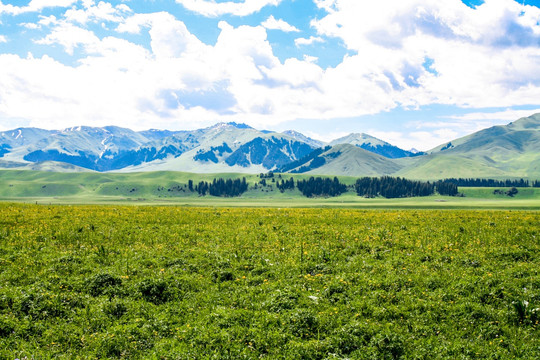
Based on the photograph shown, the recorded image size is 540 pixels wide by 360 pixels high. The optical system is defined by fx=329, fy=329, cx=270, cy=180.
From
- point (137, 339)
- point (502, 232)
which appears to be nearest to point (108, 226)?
point (137, 339)

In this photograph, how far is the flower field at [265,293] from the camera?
37.7 feet

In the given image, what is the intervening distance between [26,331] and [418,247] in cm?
2124

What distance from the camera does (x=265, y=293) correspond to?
50.2ft

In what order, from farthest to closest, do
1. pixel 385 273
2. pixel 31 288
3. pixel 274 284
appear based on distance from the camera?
pixel 385 273 < pixel 274 284 < pixel 31 288

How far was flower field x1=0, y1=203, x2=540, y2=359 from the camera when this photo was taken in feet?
37.7

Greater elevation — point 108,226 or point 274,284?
point 108,226

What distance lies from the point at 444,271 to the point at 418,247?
419 cm

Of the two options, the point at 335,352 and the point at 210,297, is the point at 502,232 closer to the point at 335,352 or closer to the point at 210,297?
the point at 335,352

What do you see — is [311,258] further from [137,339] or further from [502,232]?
[502,232]

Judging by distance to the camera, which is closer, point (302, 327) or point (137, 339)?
point (137, 339)

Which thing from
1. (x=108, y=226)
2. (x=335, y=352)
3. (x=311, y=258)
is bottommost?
(x=335, y=352)

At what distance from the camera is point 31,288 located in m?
14.2

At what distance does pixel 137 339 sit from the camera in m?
11.8

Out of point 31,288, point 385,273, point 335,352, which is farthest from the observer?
point 385,273
